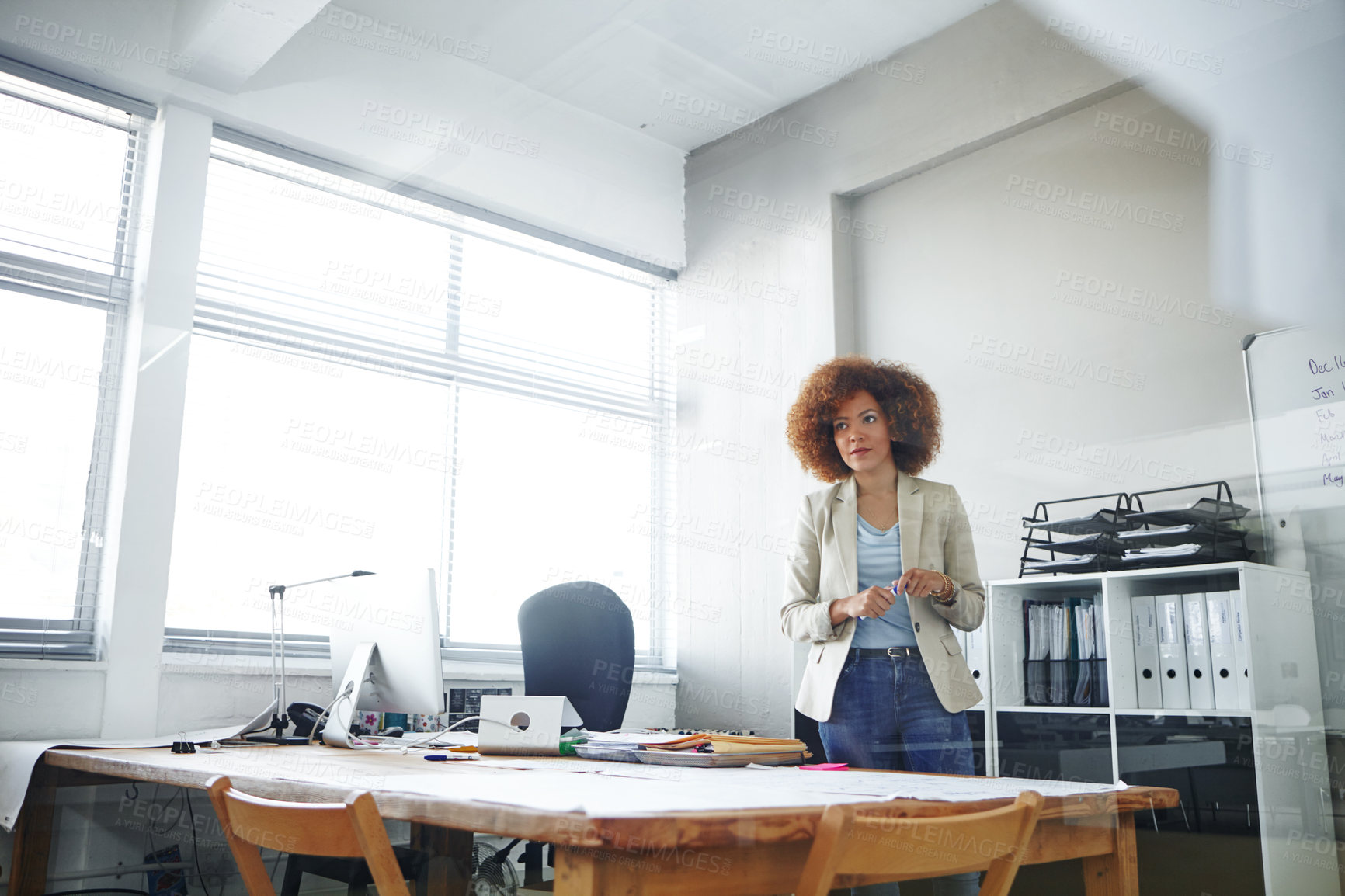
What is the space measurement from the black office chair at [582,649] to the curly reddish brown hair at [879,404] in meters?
0.96

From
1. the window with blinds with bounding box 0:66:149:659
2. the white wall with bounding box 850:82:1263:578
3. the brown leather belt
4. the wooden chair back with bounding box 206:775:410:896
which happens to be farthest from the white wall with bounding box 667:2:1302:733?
the wooden chair back with bounding box 206:775:410:896

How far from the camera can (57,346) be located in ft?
10.3

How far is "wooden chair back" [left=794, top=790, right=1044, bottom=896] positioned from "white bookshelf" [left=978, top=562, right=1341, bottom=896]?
1.71 metres

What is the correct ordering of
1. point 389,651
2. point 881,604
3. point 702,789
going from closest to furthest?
1. point 702,789
2. point 881,604
3. point 389,651

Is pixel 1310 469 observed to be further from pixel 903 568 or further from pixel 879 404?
pixel 903 568

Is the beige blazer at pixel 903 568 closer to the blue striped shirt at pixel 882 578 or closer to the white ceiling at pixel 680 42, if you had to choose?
the blue striped shirt at pixel 882 578

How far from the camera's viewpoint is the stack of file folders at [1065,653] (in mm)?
2879

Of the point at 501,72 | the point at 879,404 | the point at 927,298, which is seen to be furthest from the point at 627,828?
the point at 501,72

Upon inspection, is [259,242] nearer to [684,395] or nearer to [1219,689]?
[684,395]

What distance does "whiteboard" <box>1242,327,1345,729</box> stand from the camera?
2652 millimetres

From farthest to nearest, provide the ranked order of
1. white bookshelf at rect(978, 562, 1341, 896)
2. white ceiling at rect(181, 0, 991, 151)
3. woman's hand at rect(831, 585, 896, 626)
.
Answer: white ceiling at rect(181, 0, 991, 151) → white bookshelf at rect(978, 562, 1341, 896) → woman's hand at rect(831, 585, 896, 626)

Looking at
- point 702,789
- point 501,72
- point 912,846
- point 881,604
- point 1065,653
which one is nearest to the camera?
point 912,846

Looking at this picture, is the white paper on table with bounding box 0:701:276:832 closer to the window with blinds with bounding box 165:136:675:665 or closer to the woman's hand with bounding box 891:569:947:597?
the window with blinds with bounding box 165:136:675:665

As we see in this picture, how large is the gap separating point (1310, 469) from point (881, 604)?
148cm
